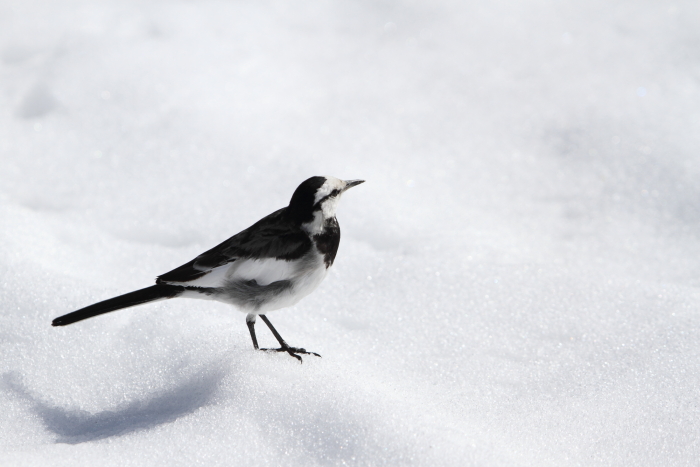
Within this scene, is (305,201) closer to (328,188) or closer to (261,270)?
(328,188)

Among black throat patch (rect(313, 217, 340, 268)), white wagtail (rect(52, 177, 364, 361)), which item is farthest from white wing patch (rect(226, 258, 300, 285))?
black throat patch (rect(313, 217, 340, 268))

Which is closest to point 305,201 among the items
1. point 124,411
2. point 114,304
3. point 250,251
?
point 250,251

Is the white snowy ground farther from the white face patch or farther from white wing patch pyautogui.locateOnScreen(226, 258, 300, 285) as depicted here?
the white face patch

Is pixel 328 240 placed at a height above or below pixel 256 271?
above

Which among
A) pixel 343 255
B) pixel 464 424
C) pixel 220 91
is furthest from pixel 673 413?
pixel 220 91

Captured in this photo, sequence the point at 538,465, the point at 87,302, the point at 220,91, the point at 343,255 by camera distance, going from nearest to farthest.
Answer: the point at 538,465 → the point at 87,302 → the point at 343,255 → the point at 220,91

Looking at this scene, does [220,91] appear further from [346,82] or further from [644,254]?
[644,254]

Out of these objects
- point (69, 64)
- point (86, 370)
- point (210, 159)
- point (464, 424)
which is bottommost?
point (86, 370)
